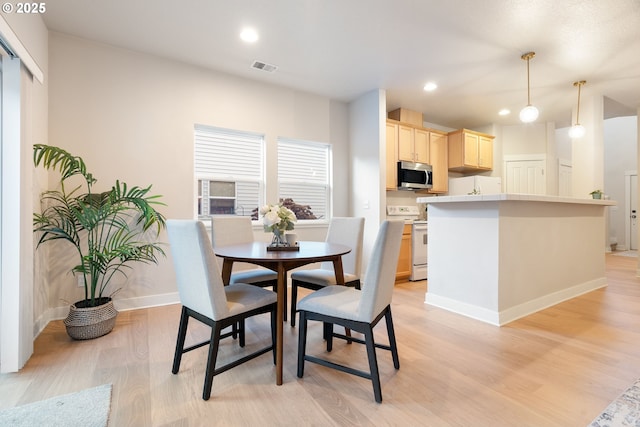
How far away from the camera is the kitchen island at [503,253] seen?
2.66 metres

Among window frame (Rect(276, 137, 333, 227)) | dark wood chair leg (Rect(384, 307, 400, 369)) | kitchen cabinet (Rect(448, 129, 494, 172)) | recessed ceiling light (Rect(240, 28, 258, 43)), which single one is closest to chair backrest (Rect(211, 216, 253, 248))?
window frame (Rect(276, 137, 333, 227))

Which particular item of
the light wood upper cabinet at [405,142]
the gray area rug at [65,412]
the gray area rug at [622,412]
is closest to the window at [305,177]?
the light wood upper cabinet at [405,142]

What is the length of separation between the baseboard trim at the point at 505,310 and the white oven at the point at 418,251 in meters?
1.10

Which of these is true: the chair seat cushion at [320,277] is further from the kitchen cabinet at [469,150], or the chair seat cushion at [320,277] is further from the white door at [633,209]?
the white door at [633,209]

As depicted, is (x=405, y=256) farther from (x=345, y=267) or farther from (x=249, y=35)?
(x=249, y=35)

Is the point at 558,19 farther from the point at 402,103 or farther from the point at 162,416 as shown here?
the point at 162,416

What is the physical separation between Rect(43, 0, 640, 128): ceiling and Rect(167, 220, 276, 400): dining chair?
199 cm

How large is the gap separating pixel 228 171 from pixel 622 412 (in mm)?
3811

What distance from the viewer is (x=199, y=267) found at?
159cm

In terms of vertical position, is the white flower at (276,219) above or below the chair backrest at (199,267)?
above

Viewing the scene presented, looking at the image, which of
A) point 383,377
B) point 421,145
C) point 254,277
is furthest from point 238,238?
point 421,145

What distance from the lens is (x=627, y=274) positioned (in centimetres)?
471

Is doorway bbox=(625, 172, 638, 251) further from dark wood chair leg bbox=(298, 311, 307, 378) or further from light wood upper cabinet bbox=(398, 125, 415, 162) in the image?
dark wood chair leg bbox=(298, 311, 307, 378)

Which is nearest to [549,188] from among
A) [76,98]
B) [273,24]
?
[273,24]
